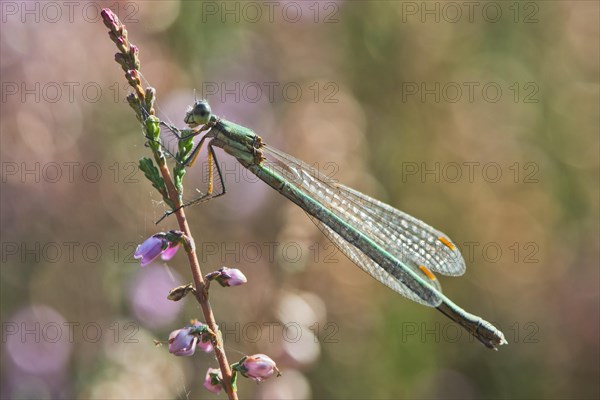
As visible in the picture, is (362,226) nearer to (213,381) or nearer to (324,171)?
(324,171)

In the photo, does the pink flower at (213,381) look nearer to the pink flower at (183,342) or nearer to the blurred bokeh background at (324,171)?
the pink flower at (183,342)

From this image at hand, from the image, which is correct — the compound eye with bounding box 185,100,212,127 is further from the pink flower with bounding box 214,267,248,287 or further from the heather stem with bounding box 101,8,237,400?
the pink flower with bounding box 214,267,248,287

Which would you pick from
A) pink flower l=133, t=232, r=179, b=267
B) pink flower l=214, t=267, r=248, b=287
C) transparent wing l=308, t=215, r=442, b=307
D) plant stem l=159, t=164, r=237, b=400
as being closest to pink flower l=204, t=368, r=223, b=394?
plant stem l=159, t=164, r=237, b=400

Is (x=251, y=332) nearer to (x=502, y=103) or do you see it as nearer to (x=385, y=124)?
(x=385, y=124)

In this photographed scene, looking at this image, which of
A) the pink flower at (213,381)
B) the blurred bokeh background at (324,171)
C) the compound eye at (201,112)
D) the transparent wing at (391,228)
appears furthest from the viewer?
the blurred bokeh background at (324,171)

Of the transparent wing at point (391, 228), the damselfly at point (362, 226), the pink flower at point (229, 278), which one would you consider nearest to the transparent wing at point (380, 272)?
the damselfly at point (362, 226)
